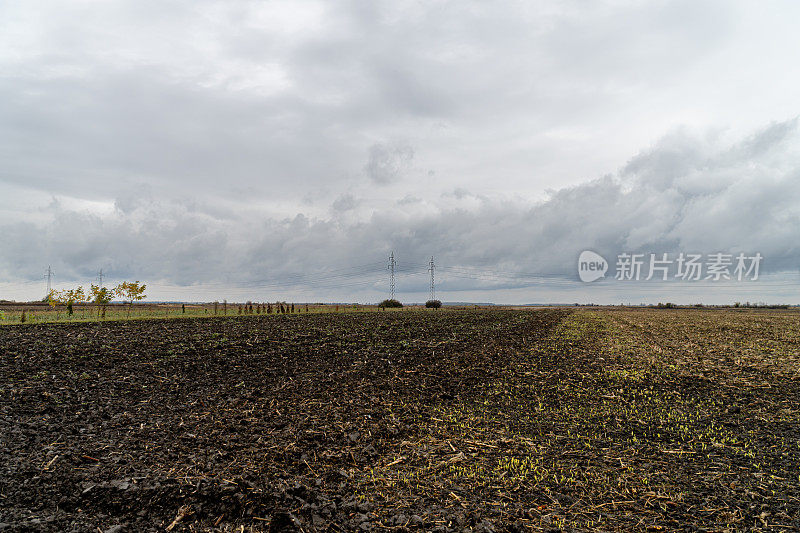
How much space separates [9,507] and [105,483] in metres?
1.23

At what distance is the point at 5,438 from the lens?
30.6ft

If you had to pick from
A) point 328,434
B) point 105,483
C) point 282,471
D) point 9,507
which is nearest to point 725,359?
point 328,434

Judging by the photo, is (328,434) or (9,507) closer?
(9,507)

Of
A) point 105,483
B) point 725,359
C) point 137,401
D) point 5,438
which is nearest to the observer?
point 105,483

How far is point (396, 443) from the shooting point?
930 centimetres

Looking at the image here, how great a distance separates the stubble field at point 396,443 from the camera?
6617 millimetres

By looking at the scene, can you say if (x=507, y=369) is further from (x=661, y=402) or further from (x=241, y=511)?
(x=241, y=511)

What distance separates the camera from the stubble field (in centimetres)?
662

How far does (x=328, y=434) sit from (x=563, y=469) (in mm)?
4825

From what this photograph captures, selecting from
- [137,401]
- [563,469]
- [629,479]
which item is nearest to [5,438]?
[137,401]

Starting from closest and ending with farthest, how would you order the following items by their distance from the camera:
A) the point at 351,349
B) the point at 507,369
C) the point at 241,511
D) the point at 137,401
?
the point at 241,511, the point at 137,401, the point at 507,369, the point at 351,349

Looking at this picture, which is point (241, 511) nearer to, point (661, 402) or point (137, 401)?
point (137, 401)

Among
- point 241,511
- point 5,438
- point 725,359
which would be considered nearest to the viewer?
point 241,511

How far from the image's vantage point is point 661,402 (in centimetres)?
1258
